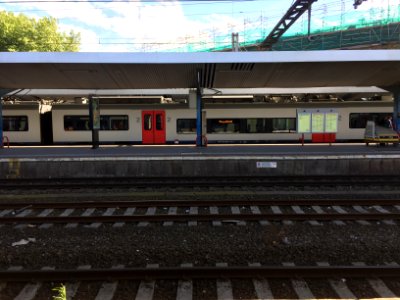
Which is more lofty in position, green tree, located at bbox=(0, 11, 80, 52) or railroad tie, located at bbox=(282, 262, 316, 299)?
green tree, located at bbox=(0, 11, 80, 52)

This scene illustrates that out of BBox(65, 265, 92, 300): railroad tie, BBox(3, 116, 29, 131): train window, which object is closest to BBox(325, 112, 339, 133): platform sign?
BBox(65, 265, 92, 300): railroad tie

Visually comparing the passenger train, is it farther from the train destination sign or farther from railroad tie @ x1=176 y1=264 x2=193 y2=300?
railroad tie @ x1=176 y1=264 x2=193 y2=300

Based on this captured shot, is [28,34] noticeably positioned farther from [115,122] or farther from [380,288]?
[380,288]

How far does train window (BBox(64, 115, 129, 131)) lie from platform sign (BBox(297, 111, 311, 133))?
1067cm

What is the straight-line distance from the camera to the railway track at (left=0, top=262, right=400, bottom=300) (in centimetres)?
416

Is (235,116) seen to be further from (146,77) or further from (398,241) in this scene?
(398,241)

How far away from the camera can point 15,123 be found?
21.0 meters

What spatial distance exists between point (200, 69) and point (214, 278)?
11361 mm

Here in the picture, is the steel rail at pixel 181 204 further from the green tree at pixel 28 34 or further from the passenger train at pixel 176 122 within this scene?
the green tree at pixel 28 34

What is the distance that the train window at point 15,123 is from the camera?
2092 cm

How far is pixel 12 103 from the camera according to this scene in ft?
68.6

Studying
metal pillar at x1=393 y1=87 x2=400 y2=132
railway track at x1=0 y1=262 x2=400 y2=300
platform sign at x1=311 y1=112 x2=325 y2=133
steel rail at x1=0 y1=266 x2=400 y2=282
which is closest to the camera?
railway track at x1=0 y1=262 x2=400 y2=300

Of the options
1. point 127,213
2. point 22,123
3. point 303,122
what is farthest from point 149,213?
point 22,123

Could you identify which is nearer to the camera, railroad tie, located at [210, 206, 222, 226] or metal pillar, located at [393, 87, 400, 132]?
railroad tie, located at [210, 206, 222, 226]
